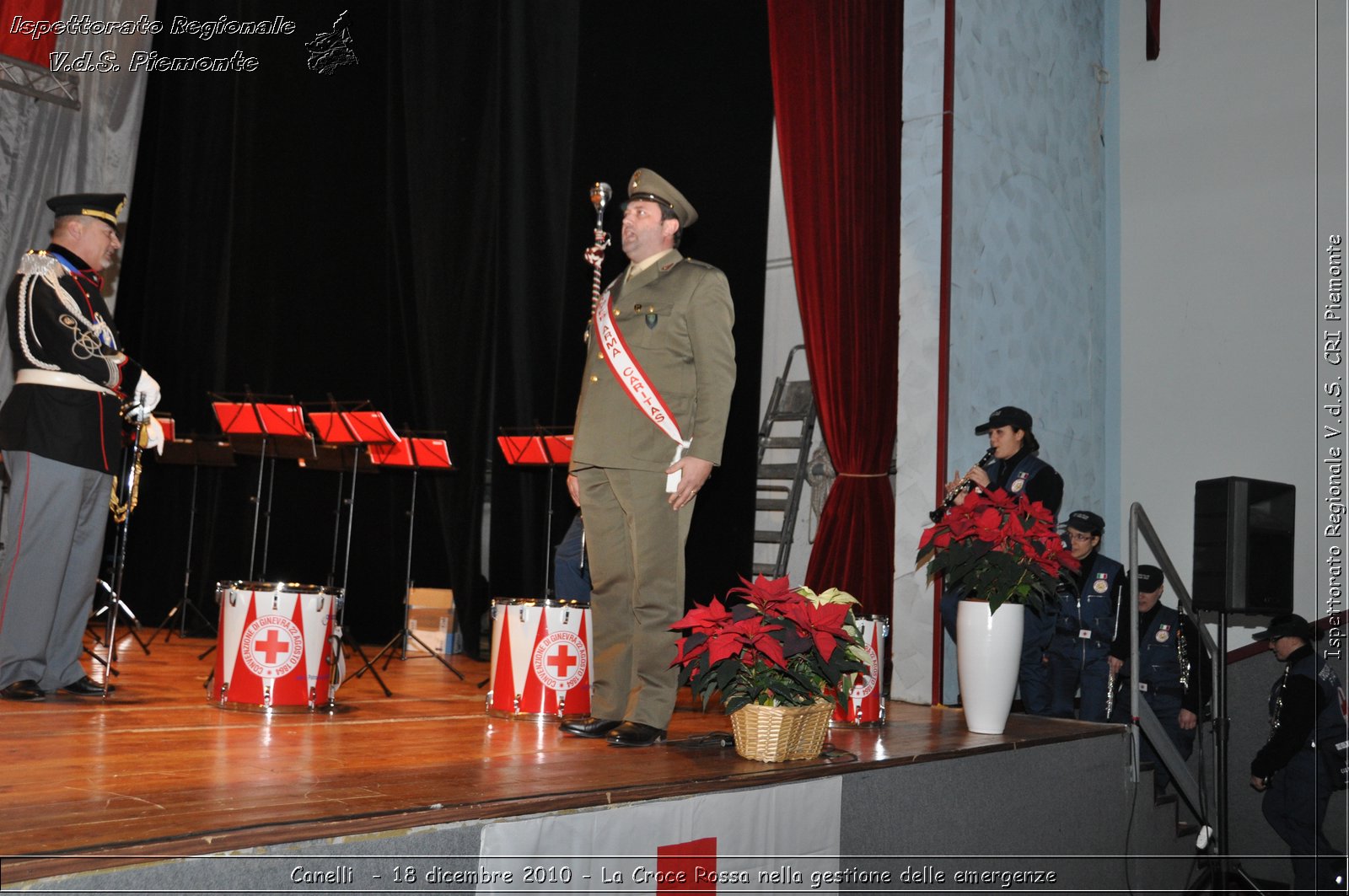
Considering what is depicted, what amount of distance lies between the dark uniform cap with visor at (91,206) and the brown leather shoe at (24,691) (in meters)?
1.51

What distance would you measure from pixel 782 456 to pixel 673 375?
166 inches

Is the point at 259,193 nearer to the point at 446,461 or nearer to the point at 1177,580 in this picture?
the point at 446,461

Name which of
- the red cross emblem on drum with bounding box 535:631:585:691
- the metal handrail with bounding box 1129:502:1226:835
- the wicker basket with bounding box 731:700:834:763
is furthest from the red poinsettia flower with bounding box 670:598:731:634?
the metal handrail with bounding box 1129:502:1226:835

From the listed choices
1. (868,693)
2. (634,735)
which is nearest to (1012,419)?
(868,693)

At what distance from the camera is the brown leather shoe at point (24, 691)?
3.45 m

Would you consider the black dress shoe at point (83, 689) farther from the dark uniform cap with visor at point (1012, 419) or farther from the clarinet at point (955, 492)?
the dark uniform cap with visor at point (1012, 419)

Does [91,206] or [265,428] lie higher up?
[91,206]

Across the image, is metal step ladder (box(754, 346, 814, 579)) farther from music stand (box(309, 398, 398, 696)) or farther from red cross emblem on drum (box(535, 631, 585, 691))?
red cross emblem on drum (box(535, 631, 585, 691))

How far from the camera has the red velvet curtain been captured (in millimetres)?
5500

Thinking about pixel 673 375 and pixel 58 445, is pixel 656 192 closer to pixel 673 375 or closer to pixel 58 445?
pixel 673 375

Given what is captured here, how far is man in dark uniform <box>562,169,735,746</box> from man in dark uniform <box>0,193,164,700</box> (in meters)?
1.63

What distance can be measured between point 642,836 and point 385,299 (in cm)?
541

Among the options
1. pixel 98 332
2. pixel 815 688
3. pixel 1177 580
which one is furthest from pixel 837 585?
pixel 98 332

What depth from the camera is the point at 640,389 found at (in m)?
3.09
